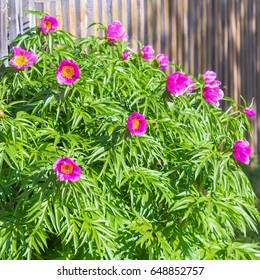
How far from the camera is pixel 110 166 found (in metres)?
4.16

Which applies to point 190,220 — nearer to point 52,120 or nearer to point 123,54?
point 52,120

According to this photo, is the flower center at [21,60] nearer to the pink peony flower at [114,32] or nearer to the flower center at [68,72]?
the flower center at [68,72]

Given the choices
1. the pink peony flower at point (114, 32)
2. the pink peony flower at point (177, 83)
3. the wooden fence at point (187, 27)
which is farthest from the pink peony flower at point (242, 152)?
the wooden fence at point (187, 27)

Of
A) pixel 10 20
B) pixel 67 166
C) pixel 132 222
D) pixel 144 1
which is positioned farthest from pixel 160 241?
pixel 144 1

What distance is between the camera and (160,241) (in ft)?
13.7

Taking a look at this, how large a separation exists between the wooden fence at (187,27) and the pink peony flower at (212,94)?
60.0 inches

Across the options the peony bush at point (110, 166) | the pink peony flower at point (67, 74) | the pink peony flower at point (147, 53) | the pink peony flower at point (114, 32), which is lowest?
the peony bush at point (110, 166)

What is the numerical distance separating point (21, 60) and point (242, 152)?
1513mm

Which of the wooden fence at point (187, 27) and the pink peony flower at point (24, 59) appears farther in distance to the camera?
the wooden fence at point (187, 27)

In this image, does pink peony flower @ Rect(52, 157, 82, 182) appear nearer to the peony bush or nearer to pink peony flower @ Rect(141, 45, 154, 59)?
the peony bush

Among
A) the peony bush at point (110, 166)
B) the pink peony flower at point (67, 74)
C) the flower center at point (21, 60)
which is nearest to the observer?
the peony bush at point (110, 166)

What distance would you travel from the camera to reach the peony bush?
4.01m

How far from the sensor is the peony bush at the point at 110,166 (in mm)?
4008

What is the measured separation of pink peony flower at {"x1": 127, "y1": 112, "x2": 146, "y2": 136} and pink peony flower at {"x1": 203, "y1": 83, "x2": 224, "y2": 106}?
0.84 m
